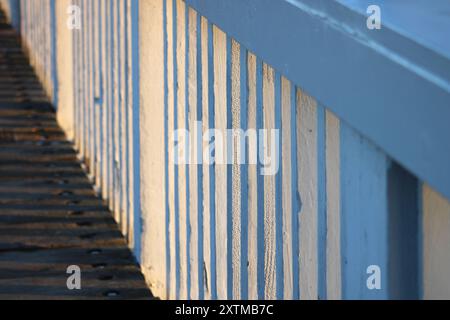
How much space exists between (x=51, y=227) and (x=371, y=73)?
3448 millimetres

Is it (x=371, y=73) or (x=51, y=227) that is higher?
(x=371, y=73)

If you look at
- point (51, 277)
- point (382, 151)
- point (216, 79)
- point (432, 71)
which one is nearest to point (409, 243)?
point (382, 151)

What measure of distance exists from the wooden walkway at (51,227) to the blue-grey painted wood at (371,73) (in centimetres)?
204

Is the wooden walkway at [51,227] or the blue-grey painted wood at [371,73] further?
the wooden walkway at [51,227]

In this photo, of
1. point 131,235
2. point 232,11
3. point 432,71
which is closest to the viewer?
point 432,71

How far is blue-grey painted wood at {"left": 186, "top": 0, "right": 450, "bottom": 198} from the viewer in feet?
5.38

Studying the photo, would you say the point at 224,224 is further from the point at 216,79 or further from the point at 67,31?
the point at 67,31

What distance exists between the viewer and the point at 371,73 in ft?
6.06

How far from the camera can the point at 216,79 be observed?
124 inches

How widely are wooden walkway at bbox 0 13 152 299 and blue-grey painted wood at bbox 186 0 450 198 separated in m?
2.04

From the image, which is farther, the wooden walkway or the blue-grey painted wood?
the wooden walkway

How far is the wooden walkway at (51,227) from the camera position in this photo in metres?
4.28

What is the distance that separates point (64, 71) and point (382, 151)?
18.7 ft

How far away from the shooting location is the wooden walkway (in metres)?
4.28
